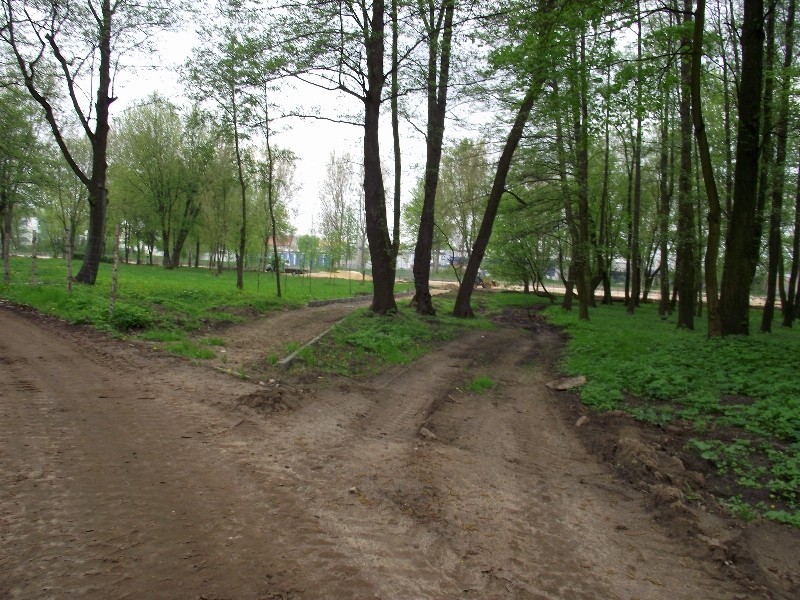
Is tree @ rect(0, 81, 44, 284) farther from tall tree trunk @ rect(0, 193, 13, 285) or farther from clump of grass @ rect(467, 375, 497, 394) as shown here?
clump of grass @ rect(467, 375, 497, 394)

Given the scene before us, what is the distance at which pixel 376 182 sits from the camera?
14117 mm

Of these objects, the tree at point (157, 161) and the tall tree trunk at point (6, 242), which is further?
the tree at point (157, 161)

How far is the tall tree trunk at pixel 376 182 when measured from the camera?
1291 cm

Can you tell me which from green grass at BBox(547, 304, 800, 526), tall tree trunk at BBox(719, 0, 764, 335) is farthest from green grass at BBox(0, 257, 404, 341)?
tall tree trunk at BBox(719, 0, 764, 335)

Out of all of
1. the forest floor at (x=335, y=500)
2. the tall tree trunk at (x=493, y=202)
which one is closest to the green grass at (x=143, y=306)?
the forest floor at (x=335, y=500)

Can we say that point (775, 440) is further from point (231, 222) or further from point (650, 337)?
point (231, 222)

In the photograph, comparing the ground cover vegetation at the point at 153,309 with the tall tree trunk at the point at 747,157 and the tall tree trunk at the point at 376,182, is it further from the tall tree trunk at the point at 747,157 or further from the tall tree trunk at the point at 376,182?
the tall tree trunk at the point at 747,157

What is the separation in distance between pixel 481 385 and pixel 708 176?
22.0 ft

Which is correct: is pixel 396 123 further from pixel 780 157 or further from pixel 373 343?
pixel 780 157

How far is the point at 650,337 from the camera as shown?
12.5 m

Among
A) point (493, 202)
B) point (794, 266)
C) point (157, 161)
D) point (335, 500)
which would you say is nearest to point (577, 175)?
point (493, 202)

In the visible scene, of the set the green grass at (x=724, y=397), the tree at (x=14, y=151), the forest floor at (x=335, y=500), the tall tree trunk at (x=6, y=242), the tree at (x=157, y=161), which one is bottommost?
the forest floor at (x=335, y=500)

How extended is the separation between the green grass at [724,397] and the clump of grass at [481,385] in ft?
4.98

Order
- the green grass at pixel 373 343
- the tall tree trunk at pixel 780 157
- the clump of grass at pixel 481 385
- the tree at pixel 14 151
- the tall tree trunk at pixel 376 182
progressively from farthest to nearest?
the tree at pixel 14 151 < the tall tree trunk at pixel 780 157 < the tall tree trunk at pixel 376 182 < the green grass at pixel 373 343 < the clump of grass at pixel 481 385
